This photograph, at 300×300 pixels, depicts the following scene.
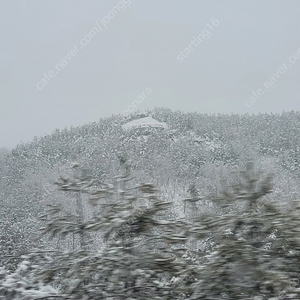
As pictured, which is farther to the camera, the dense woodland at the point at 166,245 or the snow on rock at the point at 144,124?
the snow on rock at the point at 144,124

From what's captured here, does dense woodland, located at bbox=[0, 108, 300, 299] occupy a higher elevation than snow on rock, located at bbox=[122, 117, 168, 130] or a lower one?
lower

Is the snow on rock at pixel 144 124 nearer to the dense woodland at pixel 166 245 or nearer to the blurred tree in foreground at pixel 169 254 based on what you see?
the dense woodland at pixel 166 245

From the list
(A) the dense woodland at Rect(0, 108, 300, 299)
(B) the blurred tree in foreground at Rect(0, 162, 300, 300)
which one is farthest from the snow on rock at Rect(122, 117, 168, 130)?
(B) the blurred tree in foreground at Rect(0, 162, 300, 300)

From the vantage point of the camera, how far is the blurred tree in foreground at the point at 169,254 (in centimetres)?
197

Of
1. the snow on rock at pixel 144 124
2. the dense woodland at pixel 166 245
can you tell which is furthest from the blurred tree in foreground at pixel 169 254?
the snow on rock at pixel 144 124

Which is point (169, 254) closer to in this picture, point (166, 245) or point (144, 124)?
point (166, 245)

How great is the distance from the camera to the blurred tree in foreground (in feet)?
6.46

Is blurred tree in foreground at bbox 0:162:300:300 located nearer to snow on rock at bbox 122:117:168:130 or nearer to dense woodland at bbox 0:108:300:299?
dense woodland at bbox 0:108:300:299

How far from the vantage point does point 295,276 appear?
1959mm

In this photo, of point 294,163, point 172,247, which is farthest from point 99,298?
point 294,163

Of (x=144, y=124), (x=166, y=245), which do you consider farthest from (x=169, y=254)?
(x=144, y=124)

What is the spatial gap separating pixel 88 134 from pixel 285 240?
330 feet

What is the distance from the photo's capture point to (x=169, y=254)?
2.44 m

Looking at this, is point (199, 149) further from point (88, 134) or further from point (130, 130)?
point (88, 134)
